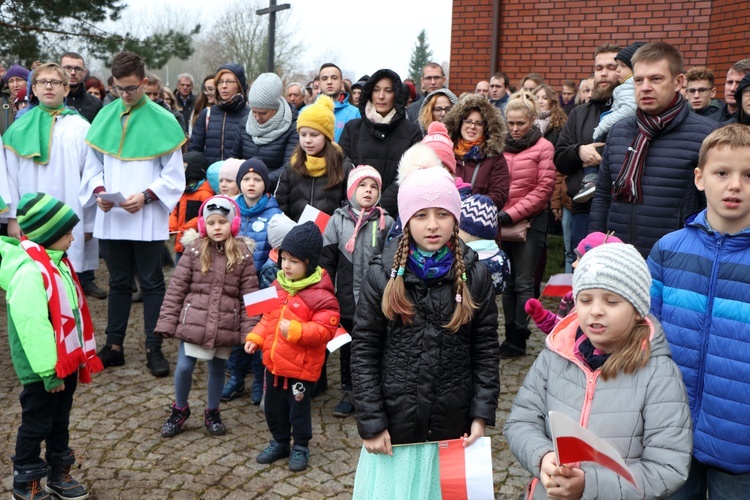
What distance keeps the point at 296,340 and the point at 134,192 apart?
253 centimetres

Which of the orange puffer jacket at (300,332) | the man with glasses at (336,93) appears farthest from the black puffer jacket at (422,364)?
the man with glasses at (336,93)

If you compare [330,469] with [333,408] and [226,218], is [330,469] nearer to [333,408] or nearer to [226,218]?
[333,408]

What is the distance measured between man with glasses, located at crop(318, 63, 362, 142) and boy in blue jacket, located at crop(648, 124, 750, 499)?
6.08 meters

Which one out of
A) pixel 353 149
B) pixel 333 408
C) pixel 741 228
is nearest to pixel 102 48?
pixel 353 149

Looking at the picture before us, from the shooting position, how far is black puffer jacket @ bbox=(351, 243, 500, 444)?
9.89ft

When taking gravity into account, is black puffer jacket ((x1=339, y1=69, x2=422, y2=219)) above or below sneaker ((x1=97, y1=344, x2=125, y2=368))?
above

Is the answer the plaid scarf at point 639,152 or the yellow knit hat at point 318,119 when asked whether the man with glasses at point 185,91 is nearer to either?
the yellow knit hat at point 318,119

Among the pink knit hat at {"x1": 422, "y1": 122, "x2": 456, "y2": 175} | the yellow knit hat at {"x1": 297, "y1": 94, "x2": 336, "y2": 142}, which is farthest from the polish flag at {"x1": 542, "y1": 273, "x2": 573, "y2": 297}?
the yellow knit hat at {"x1": 297, "y1": 94, "x2": 336, "y2": 142}

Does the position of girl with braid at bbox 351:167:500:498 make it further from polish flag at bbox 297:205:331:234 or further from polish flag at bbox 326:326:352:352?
polish flag at bbox 297:205:331:234

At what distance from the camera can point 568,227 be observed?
7.52m

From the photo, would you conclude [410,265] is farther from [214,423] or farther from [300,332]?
[214,423]

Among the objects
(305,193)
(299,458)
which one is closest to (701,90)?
(305,193)

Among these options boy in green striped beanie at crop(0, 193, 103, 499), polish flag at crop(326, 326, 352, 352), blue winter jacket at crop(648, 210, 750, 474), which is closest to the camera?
blue winter jacket at crop(648, 210, 750, 474)

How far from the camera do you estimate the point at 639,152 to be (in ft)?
13.7
